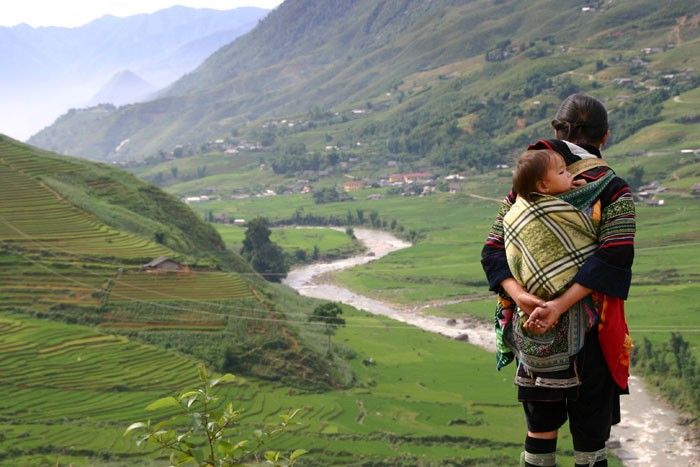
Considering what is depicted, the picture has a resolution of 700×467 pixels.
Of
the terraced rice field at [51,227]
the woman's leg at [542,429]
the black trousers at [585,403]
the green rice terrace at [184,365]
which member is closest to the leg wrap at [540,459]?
the woman's leg at [542,429]

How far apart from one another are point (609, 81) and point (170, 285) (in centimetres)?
6951

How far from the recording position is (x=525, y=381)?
3.74 metres

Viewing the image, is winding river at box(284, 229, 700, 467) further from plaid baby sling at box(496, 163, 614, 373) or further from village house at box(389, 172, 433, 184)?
village house at box(389, 172, 433, 184)

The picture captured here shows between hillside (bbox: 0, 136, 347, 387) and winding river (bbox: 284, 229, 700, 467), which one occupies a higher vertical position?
hillside (bbox: 0, 136, 347, 387)

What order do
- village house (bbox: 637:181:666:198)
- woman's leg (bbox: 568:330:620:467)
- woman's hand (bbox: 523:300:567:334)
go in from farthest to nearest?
village house (bbox: 637:181:666:198) < woman's leg (bbox: 568:330:620:467) < woman's hand (bbox: 523:300:567:334)

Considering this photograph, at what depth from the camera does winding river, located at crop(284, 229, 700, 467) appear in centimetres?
2308

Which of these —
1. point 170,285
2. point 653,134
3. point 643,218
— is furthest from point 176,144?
point 170,285

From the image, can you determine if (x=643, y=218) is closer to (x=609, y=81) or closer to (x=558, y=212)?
(x=609, y=81)

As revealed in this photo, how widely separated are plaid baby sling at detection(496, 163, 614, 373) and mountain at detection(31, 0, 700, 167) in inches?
3023

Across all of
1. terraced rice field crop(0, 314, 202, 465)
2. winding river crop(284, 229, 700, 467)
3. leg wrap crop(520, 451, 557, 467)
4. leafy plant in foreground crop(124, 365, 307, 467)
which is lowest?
winding river crop(284, 229, 700, 467)

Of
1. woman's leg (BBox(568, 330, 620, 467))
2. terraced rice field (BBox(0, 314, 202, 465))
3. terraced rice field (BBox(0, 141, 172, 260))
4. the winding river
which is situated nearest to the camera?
woman's leg (BBox(568, 330, 620, 467))

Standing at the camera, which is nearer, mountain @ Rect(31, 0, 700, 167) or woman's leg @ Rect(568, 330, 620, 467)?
woman's leg @ Rect(568, 330, 620, 467)

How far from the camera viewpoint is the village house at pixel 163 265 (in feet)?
105

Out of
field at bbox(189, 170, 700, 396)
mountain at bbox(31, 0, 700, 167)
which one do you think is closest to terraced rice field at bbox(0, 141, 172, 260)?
field at bbox(189, 170, 700, 396)
